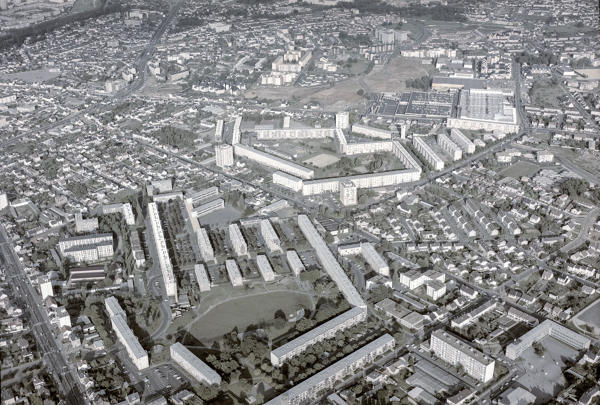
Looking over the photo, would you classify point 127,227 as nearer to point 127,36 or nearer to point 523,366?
point 523,366

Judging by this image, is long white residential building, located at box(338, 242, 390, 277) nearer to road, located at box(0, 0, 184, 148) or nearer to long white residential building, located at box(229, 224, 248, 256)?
long white residential building, located at box(229, 224, 248, 256)

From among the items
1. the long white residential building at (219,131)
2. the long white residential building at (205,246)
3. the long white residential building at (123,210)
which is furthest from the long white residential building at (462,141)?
the long white residential building at (123,210)

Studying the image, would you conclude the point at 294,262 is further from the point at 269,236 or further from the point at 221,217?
the point at 221,217

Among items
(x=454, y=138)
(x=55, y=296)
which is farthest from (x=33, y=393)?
(x=454, y=138)

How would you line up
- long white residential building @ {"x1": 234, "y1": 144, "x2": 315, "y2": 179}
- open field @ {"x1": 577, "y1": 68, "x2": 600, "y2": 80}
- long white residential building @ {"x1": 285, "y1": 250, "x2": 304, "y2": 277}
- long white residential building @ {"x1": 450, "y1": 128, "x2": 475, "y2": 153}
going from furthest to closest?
open field @ {"x1": 577, "y1": 68, "x2": 600, "y2": 80} → long white residential building @ {"x1": 450, "y1": 128, "x2": 475, "y2": 153} → long white residential building @ {"x1": 234, "y1": 144, "x2": 315, "y2": 179} → long white residential building @ {"x1": 285, "y1": 250, "x2": 304, "y2": 277}

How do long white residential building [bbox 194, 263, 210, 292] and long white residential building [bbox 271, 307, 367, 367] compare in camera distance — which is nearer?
long white residential building [bbox 271, 307, 367, 367]

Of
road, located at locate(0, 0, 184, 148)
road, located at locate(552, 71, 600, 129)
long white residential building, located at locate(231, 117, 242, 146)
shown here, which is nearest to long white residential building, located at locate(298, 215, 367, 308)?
long white residential building, located at locate(231, 117, 242, 146)

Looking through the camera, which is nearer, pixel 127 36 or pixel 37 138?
pixel 37 138
